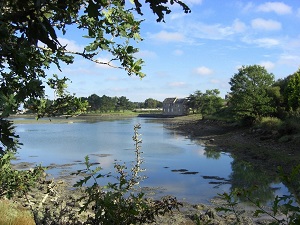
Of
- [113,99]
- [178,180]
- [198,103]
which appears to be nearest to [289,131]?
[178,180]

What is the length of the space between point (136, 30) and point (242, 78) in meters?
48.5

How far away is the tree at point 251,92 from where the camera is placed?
4625cm

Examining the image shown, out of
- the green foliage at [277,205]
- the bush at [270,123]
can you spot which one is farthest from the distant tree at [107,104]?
the green foliage at [277,205]

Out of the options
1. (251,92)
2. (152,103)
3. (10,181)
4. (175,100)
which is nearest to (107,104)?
(175,100)

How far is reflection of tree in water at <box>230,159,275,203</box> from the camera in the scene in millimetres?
16603

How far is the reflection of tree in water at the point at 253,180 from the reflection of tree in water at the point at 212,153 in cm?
433

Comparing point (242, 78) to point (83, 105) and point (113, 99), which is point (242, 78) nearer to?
point (83, 105)

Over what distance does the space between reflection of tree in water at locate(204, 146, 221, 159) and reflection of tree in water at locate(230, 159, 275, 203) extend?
4329 mm

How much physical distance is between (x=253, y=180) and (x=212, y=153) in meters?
11.6

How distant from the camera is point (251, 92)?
4834cm

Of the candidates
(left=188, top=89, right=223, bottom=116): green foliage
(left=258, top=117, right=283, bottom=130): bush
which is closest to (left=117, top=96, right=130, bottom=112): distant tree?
(left=188, top=89, right=223, bottom=116): green foliage

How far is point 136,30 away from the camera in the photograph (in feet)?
14.6

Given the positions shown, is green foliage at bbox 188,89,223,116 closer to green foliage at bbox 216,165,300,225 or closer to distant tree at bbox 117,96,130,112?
distant tree at bbox 117,96,130,112

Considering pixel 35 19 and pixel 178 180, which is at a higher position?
pixel 35 19
